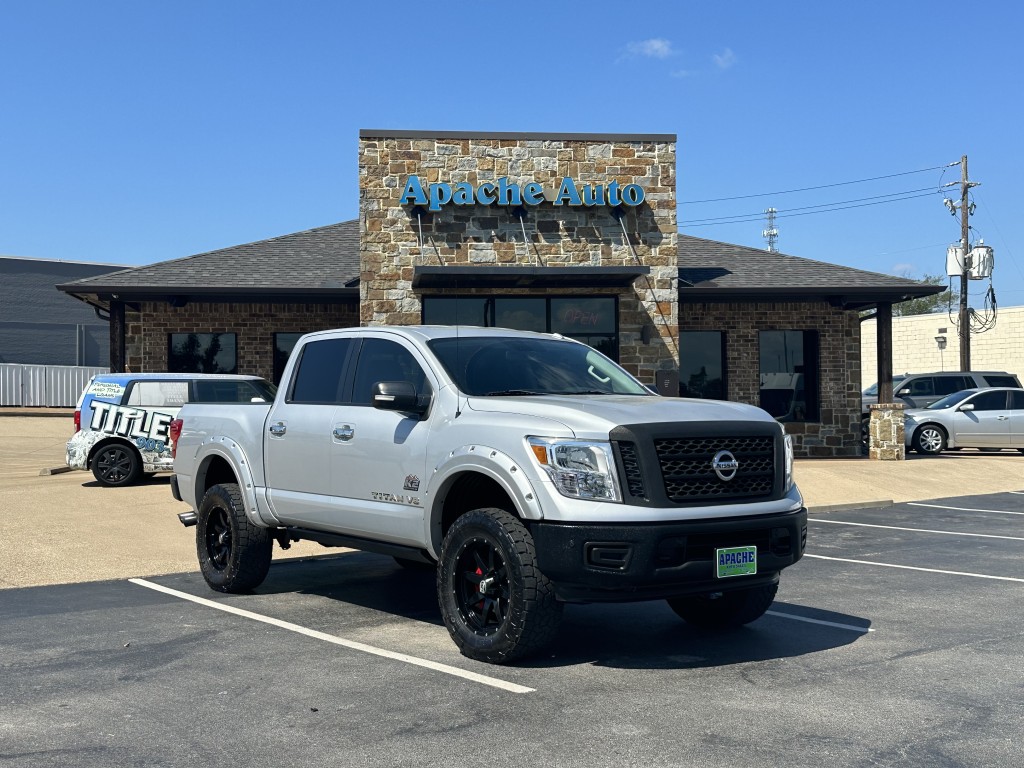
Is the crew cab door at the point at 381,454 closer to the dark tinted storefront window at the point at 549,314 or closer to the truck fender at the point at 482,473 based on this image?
the truck fender at the point at 482,473

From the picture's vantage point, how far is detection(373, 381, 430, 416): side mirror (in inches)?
273

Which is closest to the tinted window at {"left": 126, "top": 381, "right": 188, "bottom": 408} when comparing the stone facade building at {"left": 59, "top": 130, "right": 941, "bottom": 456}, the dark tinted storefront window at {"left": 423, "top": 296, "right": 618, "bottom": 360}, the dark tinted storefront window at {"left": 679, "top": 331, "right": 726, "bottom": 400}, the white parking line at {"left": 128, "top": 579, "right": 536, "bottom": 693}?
the stone facade building at {"left": 59, "top": 130, "right": 941, "bottom": 456}

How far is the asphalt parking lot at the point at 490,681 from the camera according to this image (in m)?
4.84

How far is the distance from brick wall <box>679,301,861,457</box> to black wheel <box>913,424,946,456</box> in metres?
1.80

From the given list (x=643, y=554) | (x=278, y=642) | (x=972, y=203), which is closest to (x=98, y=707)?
(x=278, y=642)

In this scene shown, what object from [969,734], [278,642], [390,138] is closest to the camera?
[969,734]

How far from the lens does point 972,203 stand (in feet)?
140

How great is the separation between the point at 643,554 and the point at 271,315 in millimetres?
17801

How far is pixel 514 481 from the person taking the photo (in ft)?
20.7

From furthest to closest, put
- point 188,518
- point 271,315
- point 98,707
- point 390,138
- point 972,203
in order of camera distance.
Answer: point 972,203 < point 271,315 < point 390,138 < point 188,518 < point 98,707

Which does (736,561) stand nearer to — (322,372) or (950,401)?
(322,372)

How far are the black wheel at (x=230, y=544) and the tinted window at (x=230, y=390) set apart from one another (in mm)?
8627

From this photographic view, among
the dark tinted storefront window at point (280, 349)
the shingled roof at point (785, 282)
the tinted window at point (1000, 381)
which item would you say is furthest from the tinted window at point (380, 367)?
the tinted window at point (1000, 381)

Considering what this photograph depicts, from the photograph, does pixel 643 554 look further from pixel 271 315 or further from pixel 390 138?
pixel 271 315
